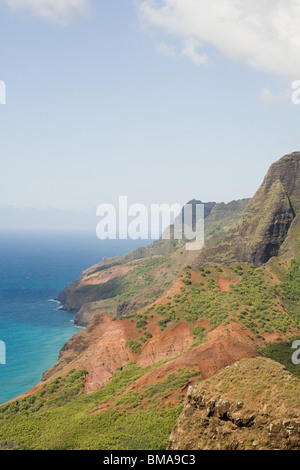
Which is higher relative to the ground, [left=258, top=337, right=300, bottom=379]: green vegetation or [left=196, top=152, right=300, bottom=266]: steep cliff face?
[left=196, top=152, right=300, bottom=266]: steep cliff face

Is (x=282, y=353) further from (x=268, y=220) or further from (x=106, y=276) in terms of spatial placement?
(x=106, y=276)

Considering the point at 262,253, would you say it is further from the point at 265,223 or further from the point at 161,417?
the point at 161,417

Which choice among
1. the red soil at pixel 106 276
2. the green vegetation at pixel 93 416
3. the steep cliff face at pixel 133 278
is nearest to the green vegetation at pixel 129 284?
the steep cliff face at pixel 133 278

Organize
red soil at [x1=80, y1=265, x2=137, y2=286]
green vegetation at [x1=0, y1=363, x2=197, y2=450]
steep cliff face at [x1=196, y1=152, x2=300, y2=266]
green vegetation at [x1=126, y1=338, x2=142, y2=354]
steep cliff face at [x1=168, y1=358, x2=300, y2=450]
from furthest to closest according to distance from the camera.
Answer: red soil at [x1=80, y1=265, x2=137, y2=286] → steep cliff face at [x1=196, y1=152, x2=300, y2=266] → green vegetation at [x1=126, y1=338, x2=142, y2=354] → green vegetation at [x1=0, y1=363, x2=197, y2=450] → steep cliff face at [x1=168, y1=358, x2=300, y2=450]

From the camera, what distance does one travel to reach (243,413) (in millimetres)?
20531

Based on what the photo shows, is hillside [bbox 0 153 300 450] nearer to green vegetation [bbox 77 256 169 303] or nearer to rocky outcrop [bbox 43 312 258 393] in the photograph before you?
rocky outcrop [bbox 43 312 258 393]

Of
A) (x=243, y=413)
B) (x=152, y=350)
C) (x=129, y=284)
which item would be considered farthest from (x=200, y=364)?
(x=129, y=284)

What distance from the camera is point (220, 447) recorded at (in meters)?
20.2

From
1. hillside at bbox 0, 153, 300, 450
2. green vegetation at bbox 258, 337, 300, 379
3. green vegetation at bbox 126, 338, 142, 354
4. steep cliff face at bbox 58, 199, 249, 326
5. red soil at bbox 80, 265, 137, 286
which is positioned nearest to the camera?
hillside at bbox 0, 153, 300, 450

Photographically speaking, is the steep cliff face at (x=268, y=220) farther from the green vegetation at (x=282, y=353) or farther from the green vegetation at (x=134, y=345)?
the green vegetation at (x=134, y=345)

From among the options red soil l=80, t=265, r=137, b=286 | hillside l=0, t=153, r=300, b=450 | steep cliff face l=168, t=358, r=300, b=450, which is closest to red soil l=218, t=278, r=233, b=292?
hillside l=0, t=153, r=300, b=450

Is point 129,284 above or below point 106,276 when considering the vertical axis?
below

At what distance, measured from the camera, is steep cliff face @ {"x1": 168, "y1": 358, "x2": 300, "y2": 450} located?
19.2m
